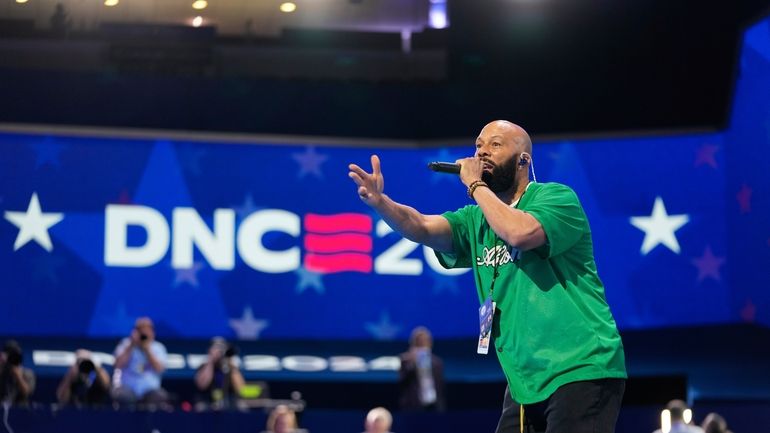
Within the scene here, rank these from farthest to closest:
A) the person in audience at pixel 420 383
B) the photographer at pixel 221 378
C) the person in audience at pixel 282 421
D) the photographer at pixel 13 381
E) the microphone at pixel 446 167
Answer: the person in audience at pixel 420 383 → the photographer at pixel 221 378 → the photographer at pixel 13 381 → the person in audience at pixel 282 421 → the microphone at pixel 446 167

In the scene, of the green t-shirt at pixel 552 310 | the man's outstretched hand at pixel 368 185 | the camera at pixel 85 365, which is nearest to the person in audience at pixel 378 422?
the camera at pixel 85 365

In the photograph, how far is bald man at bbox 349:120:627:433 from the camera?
3.73 meters

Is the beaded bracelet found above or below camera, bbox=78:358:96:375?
below

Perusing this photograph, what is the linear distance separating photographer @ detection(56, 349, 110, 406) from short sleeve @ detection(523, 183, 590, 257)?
255 inches

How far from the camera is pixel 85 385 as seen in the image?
9945mm

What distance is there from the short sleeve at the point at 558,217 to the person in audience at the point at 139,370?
21.4 ft

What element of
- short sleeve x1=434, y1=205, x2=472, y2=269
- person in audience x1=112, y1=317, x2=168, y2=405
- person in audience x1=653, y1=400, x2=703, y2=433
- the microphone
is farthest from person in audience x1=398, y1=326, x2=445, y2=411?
the microphone

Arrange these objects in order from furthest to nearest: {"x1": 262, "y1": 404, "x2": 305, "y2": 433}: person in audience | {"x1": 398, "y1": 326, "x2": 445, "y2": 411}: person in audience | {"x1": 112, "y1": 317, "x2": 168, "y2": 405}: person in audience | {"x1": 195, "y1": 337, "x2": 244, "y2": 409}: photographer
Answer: {"x1": 398, "y1": 326, "x2": 445, "y2": 411}: person in audience → {"x1": 195, "y1": 337, "x2": 244, "y2": 409}: photographer → {"x1": 112, "y1": 317, "x2": 168, "y2": 405}: person in audience → {"x1": 262, "y1": 404, "x2": 305, "y2": 433}: person in audience

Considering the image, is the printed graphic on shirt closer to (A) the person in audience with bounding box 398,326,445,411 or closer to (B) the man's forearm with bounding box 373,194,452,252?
(B) the man's forearm with bounding box 373,194,452,252

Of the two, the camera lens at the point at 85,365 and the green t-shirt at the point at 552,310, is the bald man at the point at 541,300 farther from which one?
the camera lens at the point at 85,365

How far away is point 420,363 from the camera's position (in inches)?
415

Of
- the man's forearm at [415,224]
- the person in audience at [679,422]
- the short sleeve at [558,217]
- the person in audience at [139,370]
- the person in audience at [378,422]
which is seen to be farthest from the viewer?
the person in audience at [139,370]

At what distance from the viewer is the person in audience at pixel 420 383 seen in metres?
10.4

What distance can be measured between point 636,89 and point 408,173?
2.54 meters
